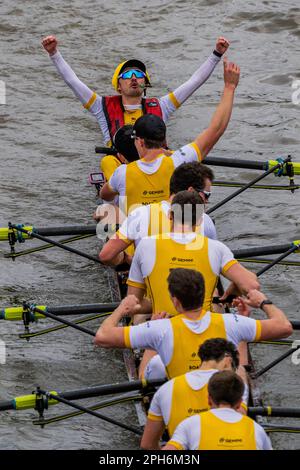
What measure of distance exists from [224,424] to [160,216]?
2617 mm

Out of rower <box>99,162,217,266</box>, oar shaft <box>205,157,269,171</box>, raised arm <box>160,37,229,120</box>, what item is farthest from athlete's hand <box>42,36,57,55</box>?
rower <box>99,162,217,266</box>

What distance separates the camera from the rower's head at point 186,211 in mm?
8781

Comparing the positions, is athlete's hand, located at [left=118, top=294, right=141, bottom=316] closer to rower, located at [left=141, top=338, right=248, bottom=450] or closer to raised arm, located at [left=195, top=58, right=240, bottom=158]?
rower, located at [left=141, top=338, right=248, bottom=450]

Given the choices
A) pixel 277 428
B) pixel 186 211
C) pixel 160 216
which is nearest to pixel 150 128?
pixel 160 216

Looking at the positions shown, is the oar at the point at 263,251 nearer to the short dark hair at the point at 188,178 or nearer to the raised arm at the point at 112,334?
the short dark hair at the point at 188,178

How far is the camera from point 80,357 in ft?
36.8

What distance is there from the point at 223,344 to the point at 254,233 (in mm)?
6561

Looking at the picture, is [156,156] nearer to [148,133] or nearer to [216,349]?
[148,133]

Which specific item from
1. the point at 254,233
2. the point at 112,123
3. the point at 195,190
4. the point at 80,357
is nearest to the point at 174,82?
the point at 254,233

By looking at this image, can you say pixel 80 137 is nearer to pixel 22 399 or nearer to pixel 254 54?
pixel 254 54

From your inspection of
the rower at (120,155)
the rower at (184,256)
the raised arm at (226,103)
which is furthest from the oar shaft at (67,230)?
the rower at (184,256)

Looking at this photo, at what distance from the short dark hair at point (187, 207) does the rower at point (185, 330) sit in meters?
0.79

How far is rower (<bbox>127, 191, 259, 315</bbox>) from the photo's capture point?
8.77 m

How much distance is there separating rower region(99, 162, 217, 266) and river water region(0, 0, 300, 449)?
1.47 meters
